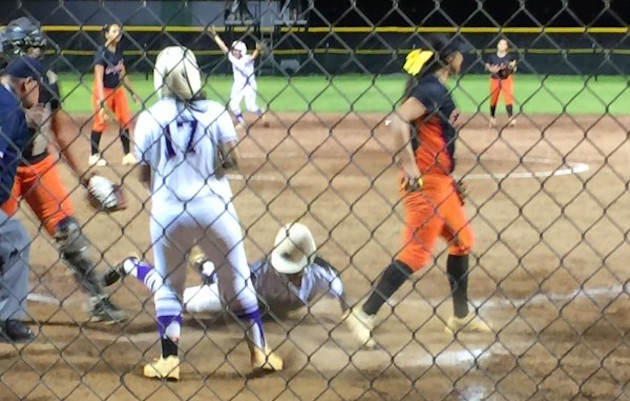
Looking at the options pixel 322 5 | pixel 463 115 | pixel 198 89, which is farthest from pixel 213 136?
pixel 322 5

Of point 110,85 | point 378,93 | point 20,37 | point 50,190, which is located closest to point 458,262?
point 50,190

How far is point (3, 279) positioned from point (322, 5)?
2598cm

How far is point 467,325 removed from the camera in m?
5.89

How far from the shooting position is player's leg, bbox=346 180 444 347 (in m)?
5.57

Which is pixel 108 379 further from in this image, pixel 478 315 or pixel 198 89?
pixel 478 315

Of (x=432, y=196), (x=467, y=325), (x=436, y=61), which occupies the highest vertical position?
(x=436, y=61)

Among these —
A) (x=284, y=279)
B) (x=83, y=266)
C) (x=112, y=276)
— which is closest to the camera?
(x=284, y=279)

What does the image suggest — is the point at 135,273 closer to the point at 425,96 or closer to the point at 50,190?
the point at 50,190

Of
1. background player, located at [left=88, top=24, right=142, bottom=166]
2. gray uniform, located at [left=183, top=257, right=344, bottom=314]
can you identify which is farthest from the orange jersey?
Result: background player, located at [left=88, top=24, right=142, bottom=166]

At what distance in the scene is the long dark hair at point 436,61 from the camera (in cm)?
539

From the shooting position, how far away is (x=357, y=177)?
1141cm

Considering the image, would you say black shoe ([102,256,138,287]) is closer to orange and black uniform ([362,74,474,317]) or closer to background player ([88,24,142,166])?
orange and black uniform ([362,74,474,317])

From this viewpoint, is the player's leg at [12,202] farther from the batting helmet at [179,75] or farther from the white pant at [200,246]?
the batting helmet at [179,75]

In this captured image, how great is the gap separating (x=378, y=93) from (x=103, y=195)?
16414 mm
